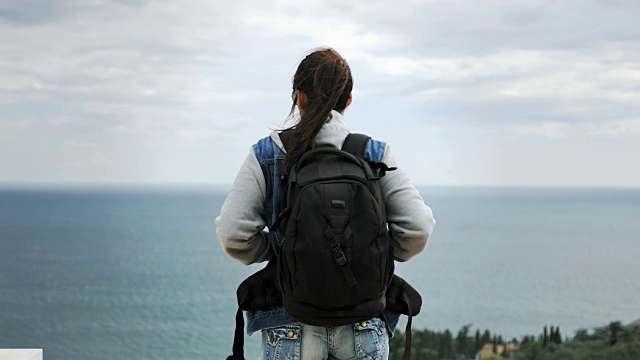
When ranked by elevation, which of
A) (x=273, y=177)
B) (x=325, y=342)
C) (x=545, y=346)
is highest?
(x=273, y=177)

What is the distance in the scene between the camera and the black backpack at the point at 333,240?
1.46 meters

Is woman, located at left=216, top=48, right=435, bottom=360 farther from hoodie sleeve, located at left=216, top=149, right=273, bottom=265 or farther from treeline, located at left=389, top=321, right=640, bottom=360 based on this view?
treeline, located at left=389, top=321, right=640, bottom=360

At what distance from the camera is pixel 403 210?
5.20 ft

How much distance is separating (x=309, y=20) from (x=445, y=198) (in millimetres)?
25182

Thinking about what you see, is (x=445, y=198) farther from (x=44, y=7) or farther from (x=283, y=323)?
(x=283, y=323)

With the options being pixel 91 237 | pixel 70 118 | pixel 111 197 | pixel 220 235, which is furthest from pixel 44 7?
pixel 220 235

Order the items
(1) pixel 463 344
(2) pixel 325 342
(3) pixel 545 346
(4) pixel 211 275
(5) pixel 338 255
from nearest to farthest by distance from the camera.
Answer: (5) pixel 338 255
(2) pixel 325 342
(3) pixel 545 346
(1) pixel 463 344
(4) pixel 211 275

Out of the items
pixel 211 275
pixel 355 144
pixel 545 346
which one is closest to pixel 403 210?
pixel 355 144

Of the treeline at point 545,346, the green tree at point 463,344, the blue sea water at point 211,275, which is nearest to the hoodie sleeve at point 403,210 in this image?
the treeline at point 545,346

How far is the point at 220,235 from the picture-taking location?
1.58 metres

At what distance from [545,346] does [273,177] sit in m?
8.82

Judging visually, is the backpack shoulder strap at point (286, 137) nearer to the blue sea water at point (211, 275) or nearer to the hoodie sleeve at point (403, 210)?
the hoodie sleeve at point (403, 210)

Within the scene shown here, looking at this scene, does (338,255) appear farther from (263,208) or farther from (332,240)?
(263,208)

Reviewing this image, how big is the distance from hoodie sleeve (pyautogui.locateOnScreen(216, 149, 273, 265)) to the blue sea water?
23.5 m
